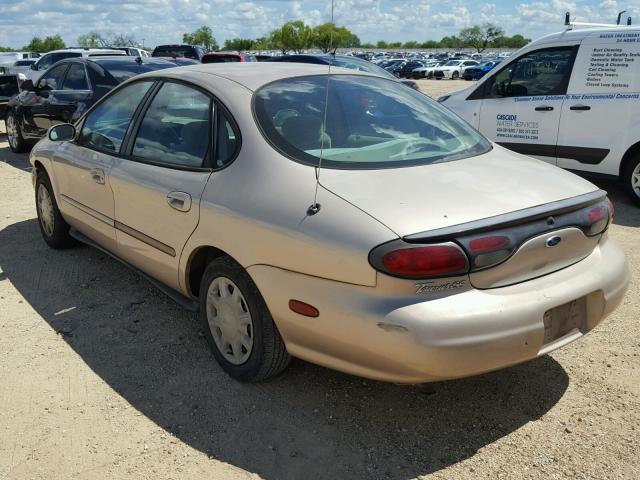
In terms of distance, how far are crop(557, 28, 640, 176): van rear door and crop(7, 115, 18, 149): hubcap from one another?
8774mm

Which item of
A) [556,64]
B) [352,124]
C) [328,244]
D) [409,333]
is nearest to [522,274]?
[409,333]

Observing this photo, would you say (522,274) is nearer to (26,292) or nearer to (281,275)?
(281,275)

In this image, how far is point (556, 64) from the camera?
7199 millimetres

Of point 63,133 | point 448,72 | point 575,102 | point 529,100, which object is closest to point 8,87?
point 63,133

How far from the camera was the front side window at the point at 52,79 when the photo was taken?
10.1 m

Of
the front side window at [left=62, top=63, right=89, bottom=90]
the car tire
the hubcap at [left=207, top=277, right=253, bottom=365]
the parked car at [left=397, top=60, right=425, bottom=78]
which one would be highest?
the front side window at [left=62, top=63, right=89, bottom=90]

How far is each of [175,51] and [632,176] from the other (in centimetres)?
1846

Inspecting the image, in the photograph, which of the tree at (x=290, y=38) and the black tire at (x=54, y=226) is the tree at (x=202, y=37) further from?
the black tire at (x=54, y=226)

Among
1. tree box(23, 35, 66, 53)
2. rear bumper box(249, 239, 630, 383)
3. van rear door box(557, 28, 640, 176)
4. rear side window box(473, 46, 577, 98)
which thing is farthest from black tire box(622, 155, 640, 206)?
tree box(23, 35, 66, 53)

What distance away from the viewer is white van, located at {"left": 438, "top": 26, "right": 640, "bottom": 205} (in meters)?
6.64

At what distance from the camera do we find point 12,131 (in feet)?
36.0

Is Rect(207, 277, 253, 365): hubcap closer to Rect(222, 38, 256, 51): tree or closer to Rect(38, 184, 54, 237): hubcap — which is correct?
Rect(38, 184, 54, 237): hubcap

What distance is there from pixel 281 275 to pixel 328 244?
31 centimetres

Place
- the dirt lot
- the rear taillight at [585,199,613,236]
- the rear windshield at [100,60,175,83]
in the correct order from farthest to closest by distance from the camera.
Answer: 1. the rear windshield at [100,60,175,83]
2. the rear taillight at [585,199,613,236]
3. the dirt lot
